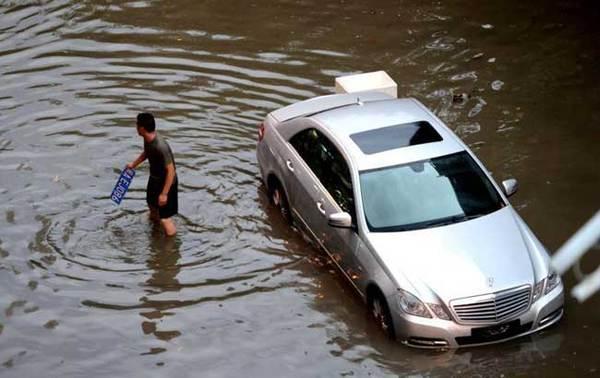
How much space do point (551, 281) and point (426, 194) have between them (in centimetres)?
156

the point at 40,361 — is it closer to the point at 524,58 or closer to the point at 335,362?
the point at 335,362

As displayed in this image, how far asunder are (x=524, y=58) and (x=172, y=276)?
317 inches

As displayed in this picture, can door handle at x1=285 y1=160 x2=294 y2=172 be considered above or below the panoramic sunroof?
below

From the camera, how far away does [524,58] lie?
1619 centimetres

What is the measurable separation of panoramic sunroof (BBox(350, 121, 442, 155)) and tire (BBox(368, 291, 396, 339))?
1.69 m

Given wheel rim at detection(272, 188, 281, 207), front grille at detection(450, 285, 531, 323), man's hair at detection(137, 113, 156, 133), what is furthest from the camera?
wheel rim at detection(272, 188, 281, 207)

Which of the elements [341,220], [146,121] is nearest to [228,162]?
[146,121]

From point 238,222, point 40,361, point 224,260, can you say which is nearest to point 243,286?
point 224,260

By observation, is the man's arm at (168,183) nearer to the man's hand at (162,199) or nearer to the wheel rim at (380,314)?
the man's hand at (162,199)

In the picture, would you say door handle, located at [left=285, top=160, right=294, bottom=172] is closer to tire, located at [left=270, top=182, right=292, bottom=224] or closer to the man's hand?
tire, located at [left=270, top=182, right=292, bottom=224]

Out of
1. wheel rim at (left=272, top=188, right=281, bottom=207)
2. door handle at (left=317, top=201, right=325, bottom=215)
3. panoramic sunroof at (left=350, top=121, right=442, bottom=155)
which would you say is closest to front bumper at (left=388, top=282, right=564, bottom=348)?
door handle at (left=317, top=201, right=325, bottom=215)

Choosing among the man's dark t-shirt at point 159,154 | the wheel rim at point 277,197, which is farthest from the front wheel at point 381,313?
the man's dark t-shirt at point 159,154

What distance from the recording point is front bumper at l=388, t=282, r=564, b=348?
9.15 m

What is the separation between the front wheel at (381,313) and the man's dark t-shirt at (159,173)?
265 cm
